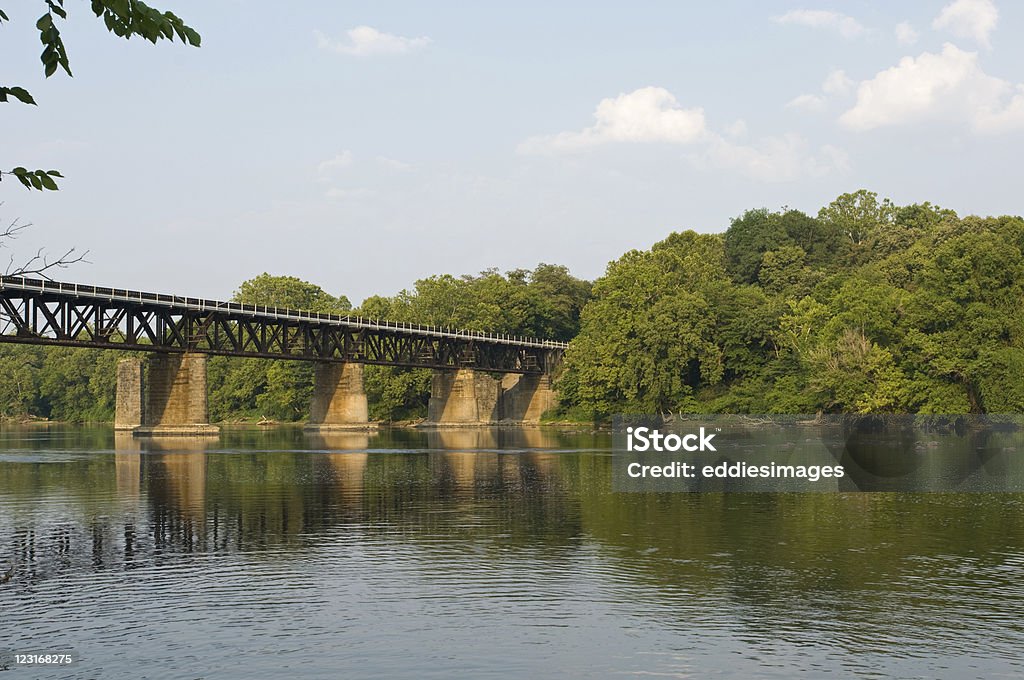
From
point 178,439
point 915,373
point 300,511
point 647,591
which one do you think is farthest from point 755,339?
point 647,591

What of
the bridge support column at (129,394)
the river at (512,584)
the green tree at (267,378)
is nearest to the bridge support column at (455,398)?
the green tree at (267,378)

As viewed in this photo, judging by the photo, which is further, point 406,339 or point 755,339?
point 406,339

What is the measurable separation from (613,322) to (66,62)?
115218mm

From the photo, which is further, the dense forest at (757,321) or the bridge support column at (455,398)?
the bridge support column at (455,398)

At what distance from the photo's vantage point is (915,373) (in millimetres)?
88562

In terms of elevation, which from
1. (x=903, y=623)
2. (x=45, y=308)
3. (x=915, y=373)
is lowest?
(x=903, y=623)

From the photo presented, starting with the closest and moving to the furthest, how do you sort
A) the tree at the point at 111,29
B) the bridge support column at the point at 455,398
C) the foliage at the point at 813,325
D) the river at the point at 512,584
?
the tree at the point at 111,29, the river at the point at 512,584, the foliage at the point at 813,325, the bridge support column at the point at 455,398

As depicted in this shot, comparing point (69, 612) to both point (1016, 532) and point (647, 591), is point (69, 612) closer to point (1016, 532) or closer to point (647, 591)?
point (647, 591)

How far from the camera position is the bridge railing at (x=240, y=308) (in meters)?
92.3

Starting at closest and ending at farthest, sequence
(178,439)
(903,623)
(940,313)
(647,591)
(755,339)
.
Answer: (903,623)
(647,591)
(940,313)
(178,439)
(755,339)

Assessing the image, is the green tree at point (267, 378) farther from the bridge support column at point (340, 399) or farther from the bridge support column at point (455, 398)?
the bridge support column at point (340, 399)

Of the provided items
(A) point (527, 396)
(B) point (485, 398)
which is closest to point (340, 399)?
(B) point (485, 398)

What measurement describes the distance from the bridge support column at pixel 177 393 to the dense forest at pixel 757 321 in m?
41.6

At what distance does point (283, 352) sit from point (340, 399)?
394 inches
